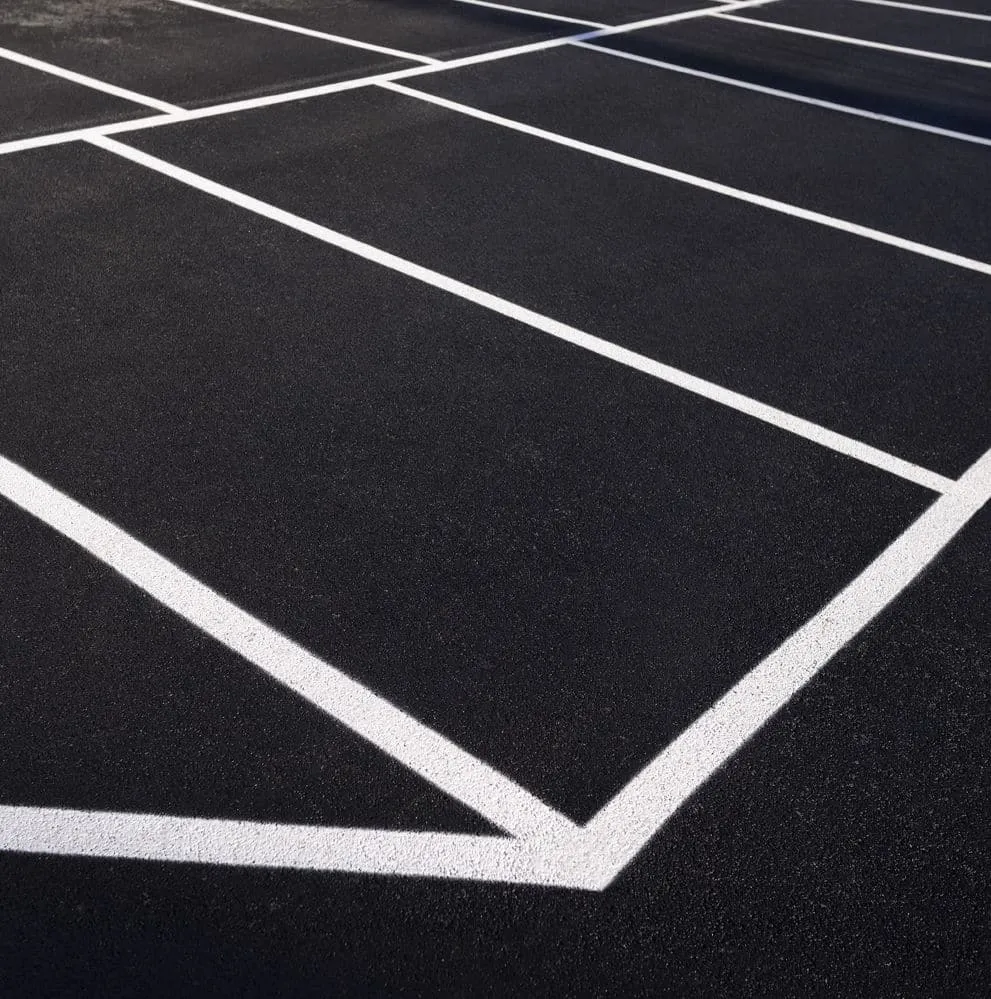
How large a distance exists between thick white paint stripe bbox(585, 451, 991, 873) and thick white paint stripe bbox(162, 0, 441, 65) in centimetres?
704

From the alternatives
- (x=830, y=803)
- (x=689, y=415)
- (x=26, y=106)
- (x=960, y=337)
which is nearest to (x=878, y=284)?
(x=960, y=337)

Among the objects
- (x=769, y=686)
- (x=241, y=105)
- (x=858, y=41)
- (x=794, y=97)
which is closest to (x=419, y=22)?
(x=241, y=105)

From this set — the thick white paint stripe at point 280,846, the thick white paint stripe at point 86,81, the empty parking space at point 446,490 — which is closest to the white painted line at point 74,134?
the thick white paint stripe at point 86,81

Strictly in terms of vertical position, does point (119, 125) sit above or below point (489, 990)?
above

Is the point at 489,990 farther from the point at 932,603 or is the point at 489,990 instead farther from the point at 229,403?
the point at 229,403

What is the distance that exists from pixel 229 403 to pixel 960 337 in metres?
3.77

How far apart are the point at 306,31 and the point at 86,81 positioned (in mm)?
2585

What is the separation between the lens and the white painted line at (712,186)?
281 inches

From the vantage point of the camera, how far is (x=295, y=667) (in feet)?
12.4

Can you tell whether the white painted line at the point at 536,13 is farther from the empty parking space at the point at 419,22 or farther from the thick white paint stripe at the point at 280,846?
the thick white paint stripe at the point at 280,846

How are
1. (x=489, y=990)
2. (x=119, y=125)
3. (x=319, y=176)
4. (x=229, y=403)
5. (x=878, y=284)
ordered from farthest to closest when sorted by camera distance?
(x=119, y=125)
(x=319, y=176)
(x=878, y=284)
(x=229, y=403)
(x=489, y=990)

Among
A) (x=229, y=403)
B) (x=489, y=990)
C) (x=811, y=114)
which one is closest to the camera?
(x=489, y=990)

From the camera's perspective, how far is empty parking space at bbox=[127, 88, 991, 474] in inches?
A: 222

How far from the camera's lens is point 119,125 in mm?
8164
